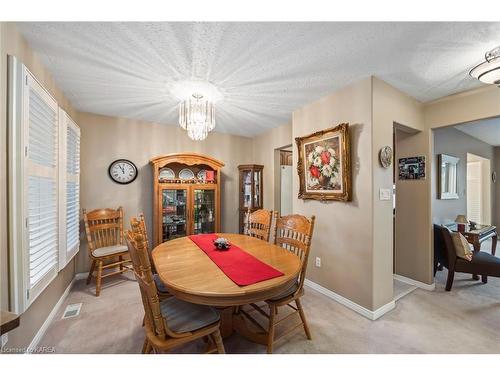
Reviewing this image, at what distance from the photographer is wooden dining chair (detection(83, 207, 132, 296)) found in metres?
2.64

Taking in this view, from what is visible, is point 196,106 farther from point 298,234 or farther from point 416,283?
point 416,283

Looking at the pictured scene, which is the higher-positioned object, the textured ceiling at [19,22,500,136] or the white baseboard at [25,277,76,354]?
the textured ceiling at [19,22,500,136]

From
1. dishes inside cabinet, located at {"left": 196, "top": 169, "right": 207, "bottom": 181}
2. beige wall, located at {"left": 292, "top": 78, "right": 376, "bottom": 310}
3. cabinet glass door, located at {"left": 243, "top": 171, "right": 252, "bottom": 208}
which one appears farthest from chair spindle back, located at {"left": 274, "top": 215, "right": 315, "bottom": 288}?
dishes inside cabinet, located at {"left": 196, "top": 169, "right": 207, "bottom": 181}

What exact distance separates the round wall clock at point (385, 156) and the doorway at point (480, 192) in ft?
15.5

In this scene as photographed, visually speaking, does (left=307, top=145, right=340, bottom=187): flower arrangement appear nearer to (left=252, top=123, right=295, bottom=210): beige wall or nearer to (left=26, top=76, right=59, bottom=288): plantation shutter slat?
(left=252, top=123, right=295, bottom=210): beige wall

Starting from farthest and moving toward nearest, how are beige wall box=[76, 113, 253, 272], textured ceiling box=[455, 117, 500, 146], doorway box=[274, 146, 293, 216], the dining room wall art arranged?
1. doorway box=[274, 146, 293, 216]
2. textured ceiling box=[455, 117, 500, 146]
3. beige wall box=[76, 113, 253, 272]
4. the dining room wall art

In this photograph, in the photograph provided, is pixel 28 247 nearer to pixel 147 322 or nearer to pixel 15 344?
pixel 15 344

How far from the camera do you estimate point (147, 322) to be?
1235 millimetres

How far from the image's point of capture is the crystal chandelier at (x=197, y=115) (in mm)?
2123

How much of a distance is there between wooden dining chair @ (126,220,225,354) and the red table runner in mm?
297

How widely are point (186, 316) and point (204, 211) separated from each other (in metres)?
2.36

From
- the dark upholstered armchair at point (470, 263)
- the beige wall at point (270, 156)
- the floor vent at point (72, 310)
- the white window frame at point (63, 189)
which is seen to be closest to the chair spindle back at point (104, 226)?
the white window frame at point (63, 189)

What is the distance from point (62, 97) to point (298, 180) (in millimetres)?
2984
